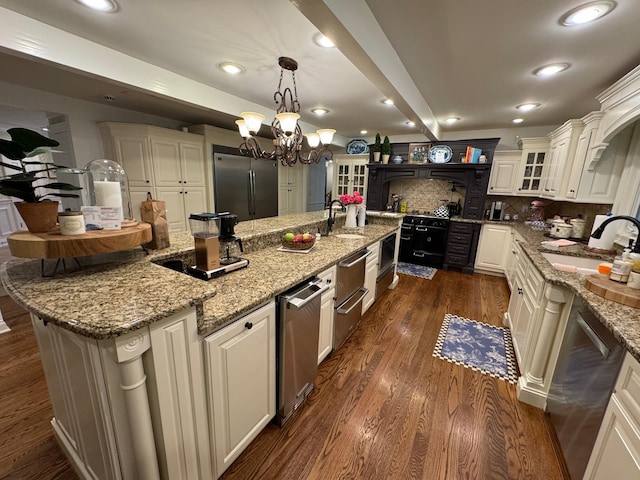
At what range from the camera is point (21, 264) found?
3.86 feet

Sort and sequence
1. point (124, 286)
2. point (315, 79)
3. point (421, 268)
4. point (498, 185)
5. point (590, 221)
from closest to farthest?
point (124, 286) < point (315, 79) < point (590, 221) < point (498, 185) < point (421, 268)

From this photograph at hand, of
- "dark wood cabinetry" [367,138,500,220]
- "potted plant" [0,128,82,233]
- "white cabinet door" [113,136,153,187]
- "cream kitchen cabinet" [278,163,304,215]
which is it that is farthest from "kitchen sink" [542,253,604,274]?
"white cabinet door" [113,136,153,187]

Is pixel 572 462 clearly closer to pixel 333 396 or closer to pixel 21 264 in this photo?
pixel 333 396

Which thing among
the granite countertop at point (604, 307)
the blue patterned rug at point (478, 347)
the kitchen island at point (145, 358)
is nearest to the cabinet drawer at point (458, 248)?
the blue patterned rug at point (478, 347)

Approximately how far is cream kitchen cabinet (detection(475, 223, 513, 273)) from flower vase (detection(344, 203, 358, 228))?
2394mm

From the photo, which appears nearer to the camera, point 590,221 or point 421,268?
point 590,221

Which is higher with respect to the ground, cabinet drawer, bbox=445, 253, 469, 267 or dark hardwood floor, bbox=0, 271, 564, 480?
cabinet drawer, bbox=445, 253, 469, 267

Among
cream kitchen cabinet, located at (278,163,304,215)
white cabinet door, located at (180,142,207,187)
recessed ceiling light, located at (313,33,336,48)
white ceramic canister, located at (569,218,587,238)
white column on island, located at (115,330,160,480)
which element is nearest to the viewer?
white column on island, located at (115,330,160,480)

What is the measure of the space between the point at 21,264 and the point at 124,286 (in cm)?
65

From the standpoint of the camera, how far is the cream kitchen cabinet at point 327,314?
1.82 m

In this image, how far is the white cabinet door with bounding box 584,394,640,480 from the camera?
862 millimetres

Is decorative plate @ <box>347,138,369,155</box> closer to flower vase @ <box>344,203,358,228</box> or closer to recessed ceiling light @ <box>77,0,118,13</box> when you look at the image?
flower vase @ <box>344,203,358,228</box>

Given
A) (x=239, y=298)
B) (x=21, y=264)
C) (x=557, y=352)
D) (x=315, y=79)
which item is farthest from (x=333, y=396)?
(x=315, y=79)

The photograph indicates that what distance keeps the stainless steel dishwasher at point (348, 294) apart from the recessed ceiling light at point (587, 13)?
1.91m
